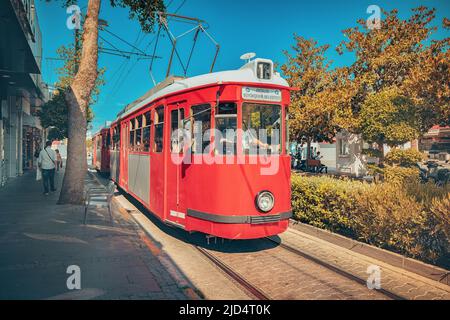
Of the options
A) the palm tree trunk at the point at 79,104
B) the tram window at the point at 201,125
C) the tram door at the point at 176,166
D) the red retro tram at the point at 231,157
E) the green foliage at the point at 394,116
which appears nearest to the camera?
the red retro tram at the point at 231,157

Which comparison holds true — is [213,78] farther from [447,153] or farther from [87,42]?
[447,153]

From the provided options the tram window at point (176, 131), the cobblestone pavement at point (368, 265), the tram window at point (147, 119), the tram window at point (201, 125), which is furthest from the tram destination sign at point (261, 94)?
the tram window at point (147, 119)

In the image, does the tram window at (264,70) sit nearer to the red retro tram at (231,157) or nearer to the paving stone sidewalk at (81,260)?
the red retro tram at (231,157)

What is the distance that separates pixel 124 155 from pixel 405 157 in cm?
1469

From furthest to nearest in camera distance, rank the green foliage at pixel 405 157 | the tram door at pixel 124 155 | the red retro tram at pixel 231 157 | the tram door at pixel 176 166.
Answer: the green foliage at pixel 405 157, the tram door at pixel 124 155, the tram door at pixel 176 166, the red retro tram at pixel 231 157

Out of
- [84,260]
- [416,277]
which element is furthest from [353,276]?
[84,260]

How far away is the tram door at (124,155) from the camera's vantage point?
11.7 metres

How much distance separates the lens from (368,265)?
227 inches

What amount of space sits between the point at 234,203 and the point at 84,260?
2.60 m

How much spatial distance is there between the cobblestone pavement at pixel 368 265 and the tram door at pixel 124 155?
250 inches

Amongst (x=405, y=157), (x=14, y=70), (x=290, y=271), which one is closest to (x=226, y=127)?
(x=290, y=271)

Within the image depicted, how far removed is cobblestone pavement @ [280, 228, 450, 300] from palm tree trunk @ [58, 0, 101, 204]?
683 cm

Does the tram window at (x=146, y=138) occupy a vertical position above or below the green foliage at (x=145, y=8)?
below

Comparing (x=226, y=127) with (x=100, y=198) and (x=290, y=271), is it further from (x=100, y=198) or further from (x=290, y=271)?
(x=100, y=198)
